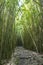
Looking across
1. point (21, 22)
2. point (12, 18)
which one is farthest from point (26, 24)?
point (12, 18)

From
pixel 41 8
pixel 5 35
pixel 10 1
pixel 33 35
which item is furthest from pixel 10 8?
pixel 33 35

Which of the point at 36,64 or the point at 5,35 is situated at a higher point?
the point at 5,35

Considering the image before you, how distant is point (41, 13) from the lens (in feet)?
18.3

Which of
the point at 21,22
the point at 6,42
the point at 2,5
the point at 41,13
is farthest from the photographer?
the point at 21,22

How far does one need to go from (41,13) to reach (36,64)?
211cm

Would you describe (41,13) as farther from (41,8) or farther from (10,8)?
(10,8)

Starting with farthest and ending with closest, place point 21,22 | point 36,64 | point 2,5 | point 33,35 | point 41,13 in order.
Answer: point 21,22
point 33,35
point 41,13
point 36,64
point 2,5

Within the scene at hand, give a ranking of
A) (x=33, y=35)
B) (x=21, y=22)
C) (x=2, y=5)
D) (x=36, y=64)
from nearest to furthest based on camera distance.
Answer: (x=2, y=5)
(x=36, y=64)
(x=33, y=35)
(x=21, y=22)

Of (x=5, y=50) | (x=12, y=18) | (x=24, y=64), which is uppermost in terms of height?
(x=12, y=18)

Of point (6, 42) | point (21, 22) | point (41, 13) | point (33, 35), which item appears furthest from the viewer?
point (21, 22)

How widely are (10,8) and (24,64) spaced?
4.02 feet

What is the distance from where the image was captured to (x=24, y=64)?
390 centimetres

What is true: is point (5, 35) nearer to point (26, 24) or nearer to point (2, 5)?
point (2, 5)

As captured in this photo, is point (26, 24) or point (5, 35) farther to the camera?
point (26, 24)
